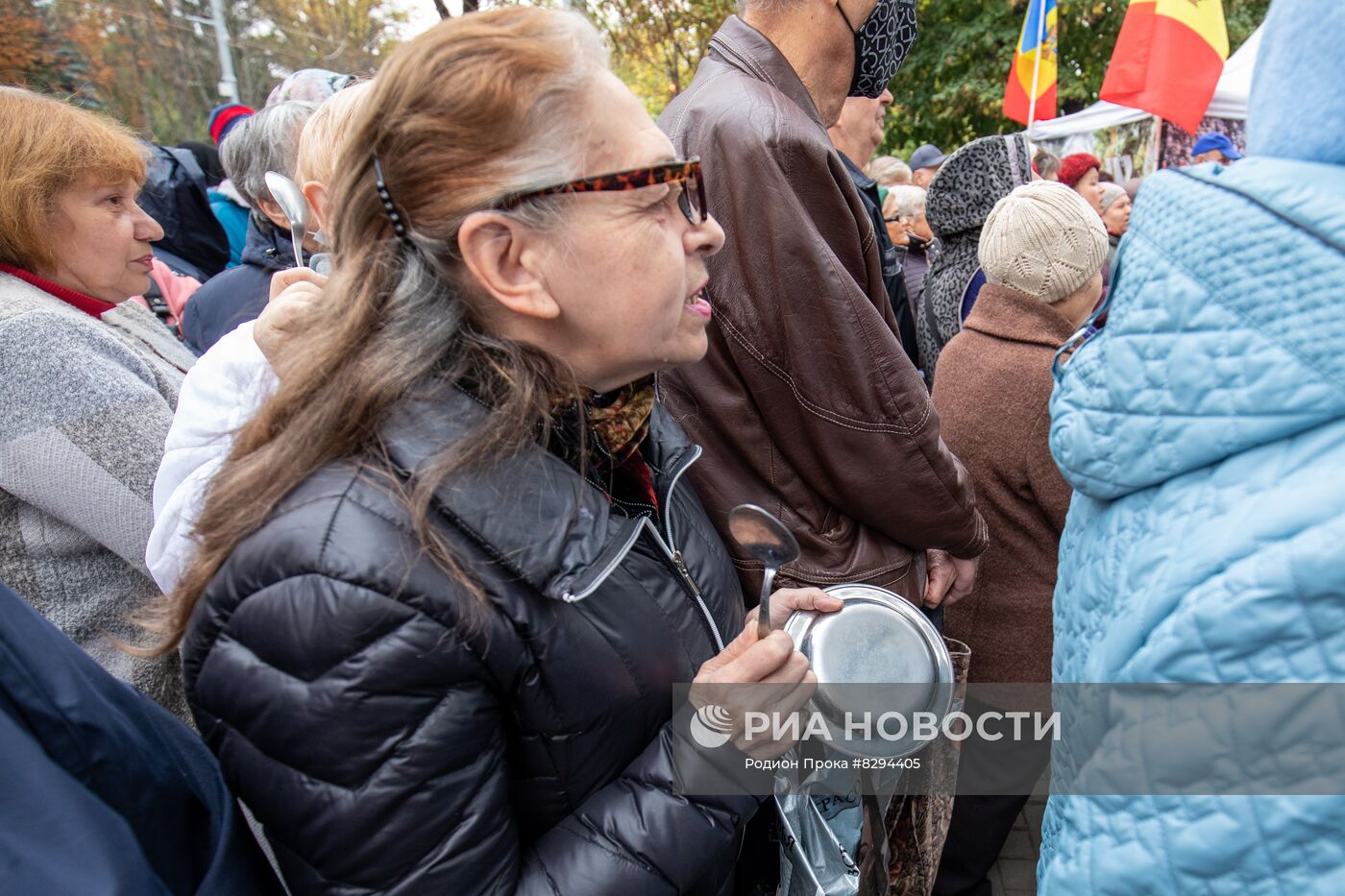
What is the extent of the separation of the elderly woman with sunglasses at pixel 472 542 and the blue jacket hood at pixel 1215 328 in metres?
0.52

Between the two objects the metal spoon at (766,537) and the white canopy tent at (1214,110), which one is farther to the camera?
the white canopy tent at (1214,110)

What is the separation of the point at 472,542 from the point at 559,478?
Result: 0.14m

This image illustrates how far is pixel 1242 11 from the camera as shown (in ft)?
44.7

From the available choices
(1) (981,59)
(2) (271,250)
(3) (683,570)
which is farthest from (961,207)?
(1) (981,59)

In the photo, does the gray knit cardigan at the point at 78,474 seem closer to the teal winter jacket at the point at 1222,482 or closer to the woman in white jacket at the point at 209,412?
the woman in white jacket at the point at 209,412

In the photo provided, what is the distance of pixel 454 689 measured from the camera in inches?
38.8

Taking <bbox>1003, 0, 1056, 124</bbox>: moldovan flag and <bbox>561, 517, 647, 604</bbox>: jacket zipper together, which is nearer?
<bbox>561, 517, 647, 604</bbox>: jacket zipper

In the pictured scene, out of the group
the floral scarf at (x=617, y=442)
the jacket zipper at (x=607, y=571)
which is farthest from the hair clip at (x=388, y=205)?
the jacket zipper at (x=607, y=571)

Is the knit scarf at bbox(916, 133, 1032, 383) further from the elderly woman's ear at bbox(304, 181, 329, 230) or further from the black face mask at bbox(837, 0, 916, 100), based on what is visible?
the elderly woman's ear at bbox(304, 181, 329, 230)

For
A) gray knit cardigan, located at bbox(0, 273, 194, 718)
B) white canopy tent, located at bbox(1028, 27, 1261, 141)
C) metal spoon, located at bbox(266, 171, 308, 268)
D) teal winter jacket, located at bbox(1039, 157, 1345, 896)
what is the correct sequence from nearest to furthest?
teal winter jacket, located at bbox(1039, 157, 1345, 896) < gray knit cardigan, located at bbox(0, 273, 194, 718) < metal spoon, located at bbox(266, 171, 308, 268) < white canopy tent, located at bbox(1028, 27, 1261, 141)

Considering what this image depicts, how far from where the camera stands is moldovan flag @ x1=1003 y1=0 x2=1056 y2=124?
7648mm

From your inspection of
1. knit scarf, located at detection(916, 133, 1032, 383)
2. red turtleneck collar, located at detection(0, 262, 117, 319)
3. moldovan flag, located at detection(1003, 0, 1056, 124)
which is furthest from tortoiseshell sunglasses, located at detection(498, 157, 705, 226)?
moldovan flag, located at detection(1003, 0, 1056, 124)

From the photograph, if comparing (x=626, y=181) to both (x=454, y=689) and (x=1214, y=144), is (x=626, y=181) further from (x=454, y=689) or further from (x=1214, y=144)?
(x=1214, y=144)

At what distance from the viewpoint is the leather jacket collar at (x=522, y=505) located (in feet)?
3.32
